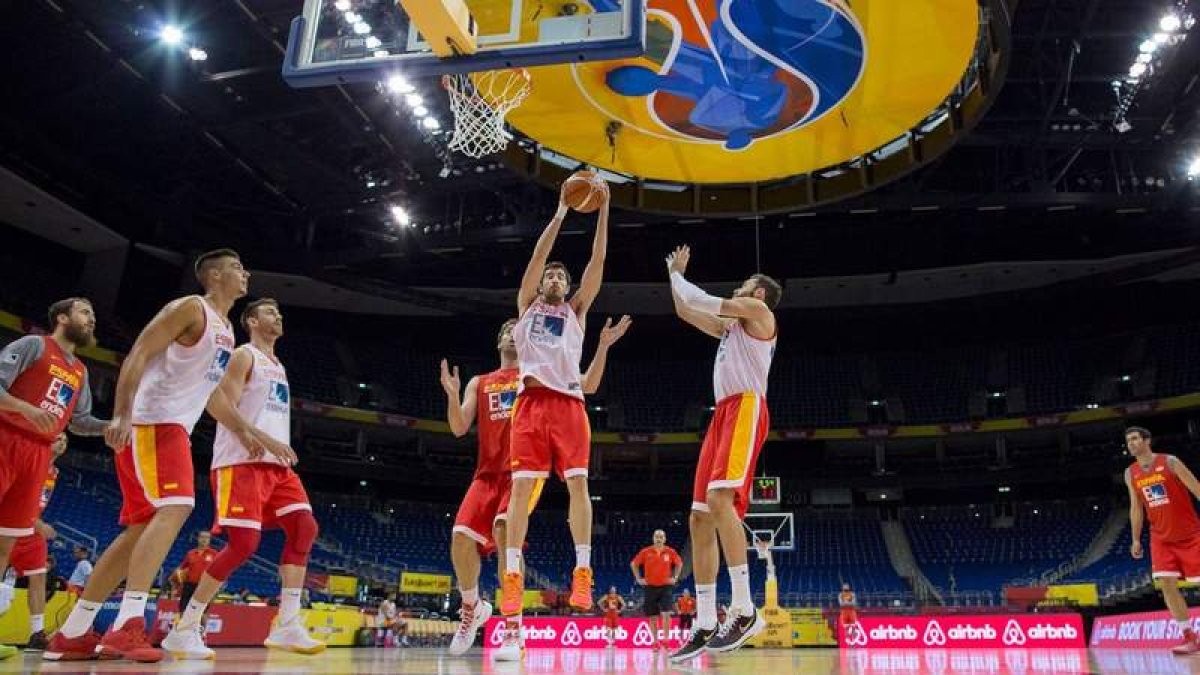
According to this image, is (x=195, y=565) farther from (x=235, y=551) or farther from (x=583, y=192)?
(x=583, y=192)

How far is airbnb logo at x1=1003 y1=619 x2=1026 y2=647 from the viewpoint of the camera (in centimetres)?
1491

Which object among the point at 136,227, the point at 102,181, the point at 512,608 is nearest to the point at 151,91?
the point at 102,181

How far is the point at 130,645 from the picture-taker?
424cm

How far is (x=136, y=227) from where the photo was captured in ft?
80.8

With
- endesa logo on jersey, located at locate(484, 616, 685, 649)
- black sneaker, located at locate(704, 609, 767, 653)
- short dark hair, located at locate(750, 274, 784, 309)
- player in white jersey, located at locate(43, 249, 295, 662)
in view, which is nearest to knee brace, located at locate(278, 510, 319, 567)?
player in white jersey, located at locate(43, 249, 295, 662)

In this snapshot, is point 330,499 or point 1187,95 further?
point 330,499

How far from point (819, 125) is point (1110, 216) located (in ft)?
60.8

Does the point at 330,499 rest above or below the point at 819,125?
below

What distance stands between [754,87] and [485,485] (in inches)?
267

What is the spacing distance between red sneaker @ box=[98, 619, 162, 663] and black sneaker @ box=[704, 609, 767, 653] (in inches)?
116

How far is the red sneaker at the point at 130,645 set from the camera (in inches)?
164

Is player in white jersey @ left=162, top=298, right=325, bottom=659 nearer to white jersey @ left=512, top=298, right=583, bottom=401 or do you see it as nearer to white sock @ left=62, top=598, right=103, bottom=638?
white sock @ left=62, top=598, right=103, bottom=638

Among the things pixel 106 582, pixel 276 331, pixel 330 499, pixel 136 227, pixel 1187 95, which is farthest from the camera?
pixel 330 499

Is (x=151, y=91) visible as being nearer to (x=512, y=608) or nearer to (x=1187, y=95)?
(x=512, y=608)
